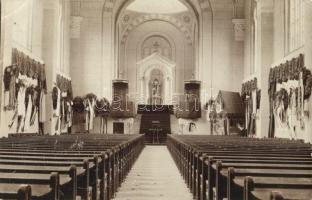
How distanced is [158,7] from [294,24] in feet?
64.9

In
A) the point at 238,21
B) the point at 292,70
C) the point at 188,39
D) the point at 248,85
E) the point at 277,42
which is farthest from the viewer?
the point at 188,39

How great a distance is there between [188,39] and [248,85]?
47.4 ft

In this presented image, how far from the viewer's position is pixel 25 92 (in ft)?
53.0

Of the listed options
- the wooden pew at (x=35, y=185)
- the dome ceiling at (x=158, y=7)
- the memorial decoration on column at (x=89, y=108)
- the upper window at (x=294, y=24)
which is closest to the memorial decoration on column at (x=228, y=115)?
the upper window at (x=294, y=24)

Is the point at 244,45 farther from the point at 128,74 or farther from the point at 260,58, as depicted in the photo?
the point at 128,74

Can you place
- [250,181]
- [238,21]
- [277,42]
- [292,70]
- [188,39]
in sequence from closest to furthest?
1. [250,181]
2. [292,70]
3. [277,42]
4. [238,21]
5. [188,39]

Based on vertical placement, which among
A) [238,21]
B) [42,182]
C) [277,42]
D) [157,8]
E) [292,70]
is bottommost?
[42,182]

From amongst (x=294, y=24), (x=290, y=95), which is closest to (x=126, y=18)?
(x=294, y=24)

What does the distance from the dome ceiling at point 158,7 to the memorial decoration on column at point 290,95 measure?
58.5ft

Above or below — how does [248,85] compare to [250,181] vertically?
above

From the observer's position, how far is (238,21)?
2503cm

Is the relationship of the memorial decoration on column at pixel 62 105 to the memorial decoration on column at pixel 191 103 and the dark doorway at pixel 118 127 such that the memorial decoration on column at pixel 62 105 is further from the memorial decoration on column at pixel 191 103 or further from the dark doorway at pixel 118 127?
the memorial decoration on column at pixel 191 103

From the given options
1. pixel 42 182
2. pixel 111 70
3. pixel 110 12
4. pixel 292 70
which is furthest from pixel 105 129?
pixel 42 182

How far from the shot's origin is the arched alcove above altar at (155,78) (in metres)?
35.3
